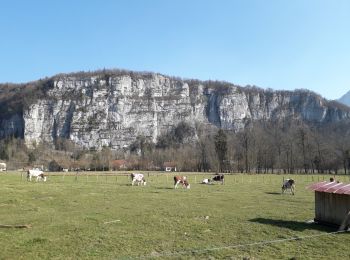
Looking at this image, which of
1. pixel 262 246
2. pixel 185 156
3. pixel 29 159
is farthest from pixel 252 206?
pixel 29 159

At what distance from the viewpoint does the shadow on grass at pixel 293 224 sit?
1874cm

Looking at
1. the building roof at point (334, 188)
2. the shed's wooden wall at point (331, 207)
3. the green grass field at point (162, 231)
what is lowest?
the green grass field at point (162, 231)

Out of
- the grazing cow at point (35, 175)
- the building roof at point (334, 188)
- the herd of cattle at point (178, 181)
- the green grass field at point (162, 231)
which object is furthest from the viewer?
the grazing cow at point (35, 175)

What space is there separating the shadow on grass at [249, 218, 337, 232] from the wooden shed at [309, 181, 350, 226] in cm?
47

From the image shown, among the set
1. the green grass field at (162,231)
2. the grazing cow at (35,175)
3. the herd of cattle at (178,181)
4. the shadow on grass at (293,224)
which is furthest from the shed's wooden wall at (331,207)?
the grazing cow at (35,175)

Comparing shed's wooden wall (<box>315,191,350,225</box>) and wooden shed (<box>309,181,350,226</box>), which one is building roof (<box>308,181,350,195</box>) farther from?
shed's wooden wall (<box>315,191,350,225</box>)

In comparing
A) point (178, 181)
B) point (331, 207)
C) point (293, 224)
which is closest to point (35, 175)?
point (178, 181)

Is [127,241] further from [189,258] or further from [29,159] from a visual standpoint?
[29,159]

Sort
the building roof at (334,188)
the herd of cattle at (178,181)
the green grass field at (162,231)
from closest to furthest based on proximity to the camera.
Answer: the green grass field at (162,231), the building roof at (334,188), the herd of cattle at (178,181)

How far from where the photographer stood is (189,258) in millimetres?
13758

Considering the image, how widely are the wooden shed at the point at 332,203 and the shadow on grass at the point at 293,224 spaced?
1.53 feet

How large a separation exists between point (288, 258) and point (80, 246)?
7332 millimetres

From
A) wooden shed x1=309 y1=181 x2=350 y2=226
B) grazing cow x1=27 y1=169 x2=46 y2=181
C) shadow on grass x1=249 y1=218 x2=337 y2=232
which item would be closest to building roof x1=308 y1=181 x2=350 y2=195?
wooden shed x1=309 y1=181 x2=350 y2=226

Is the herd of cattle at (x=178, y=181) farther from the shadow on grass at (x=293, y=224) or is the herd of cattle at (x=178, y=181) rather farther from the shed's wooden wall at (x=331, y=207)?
the shadow on grass at (x=293, y=224)
